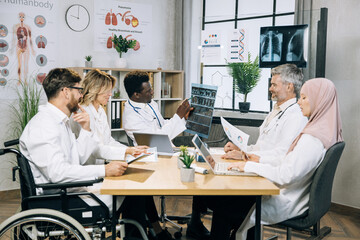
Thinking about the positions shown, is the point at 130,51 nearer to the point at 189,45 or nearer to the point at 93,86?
the point at 189,45

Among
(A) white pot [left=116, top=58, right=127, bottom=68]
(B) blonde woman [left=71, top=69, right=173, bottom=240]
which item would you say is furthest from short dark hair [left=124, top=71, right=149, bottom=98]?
(A) white pot [left=116, top=58, right=127, bottom=68]

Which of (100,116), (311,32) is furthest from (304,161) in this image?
(311,32)

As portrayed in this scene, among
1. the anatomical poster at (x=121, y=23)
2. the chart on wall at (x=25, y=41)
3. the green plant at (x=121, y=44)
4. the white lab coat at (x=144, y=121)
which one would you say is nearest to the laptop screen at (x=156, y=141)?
the white lab coat at (x=144, y=121)

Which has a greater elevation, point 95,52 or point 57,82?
point 95,52

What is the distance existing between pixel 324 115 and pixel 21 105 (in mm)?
3530

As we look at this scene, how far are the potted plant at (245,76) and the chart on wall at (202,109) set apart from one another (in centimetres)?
135

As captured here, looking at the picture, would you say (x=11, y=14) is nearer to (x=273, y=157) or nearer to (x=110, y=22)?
(x=110, y=22)

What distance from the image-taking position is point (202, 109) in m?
3.10

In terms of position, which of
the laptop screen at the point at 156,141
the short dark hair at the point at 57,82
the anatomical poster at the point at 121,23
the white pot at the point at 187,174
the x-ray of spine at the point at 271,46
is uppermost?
the anatomical poster at the point at 121,23

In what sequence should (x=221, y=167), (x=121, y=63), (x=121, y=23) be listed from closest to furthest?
1. (x=221, y=167)
2. (x=121, y=63)
3. (x=121, y=23)

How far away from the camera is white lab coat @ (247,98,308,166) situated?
2643 millimetres

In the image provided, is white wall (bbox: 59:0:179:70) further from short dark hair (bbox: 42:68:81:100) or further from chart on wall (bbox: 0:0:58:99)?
short dark hair (bbox: 42:68:81:100)

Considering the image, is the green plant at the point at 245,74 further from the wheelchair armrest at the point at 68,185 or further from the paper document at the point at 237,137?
the wheelchair armrest at the point at 68,185

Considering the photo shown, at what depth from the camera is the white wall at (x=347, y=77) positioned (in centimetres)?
400
